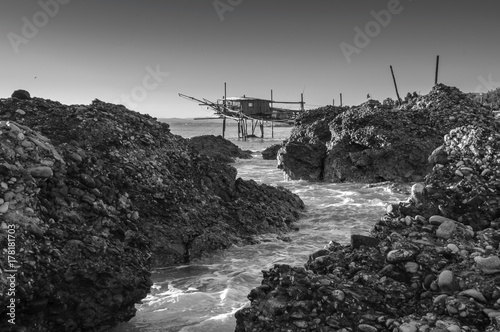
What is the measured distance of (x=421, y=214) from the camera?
4.57 meters

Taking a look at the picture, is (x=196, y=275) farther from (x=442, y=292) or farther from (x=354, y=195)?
(x=354, y=195)

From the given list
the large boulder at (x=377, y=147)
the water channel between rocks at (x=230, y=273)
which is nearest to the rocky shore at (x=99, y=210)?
the water channel between rocks at (x=230, y=273)

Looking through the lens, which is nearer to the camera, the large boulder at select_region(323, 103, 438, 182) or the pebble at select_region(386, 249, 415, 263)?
the pebble at select_region(386, 249, 415, 263)

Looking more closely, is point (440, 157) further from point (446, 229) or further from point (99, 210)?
point (99, 210)

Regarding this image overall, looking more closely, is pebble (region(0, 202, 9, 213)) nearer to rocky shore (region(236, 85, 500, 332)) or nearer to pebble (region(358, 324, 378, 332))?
rocky shore (region(236, 85, 500, 332))

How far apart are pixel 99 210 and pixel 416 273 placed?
3.85 m

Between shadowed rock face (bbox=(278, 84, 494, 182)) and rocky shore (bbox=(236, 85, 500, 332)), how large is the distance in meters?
9.52

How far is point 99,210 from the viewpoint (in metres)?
5.34

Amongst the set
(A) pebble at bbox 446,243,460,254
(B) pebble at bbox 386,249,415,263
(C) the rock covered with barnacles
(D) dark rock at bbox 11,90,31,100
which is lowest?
(C) the rock covered with barnacles

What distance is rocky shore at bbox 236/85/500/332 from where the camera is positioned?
10.5 feet

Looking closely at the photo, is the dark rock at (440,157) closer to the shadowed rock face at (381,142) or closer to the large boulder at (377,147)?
the shadowed rock face at (381,142)

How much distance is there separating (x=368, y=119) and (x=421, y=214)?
12.1 m

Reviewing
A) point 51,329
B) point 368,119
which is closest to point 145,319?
point 51,329

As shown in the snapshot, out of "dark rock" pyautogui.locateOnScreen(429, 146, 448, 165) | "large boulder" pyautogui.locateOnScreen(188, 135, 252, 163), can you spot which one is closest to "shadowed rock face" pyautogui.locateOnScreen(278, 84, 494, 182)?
"dark rock" pyautogui.locateOnScreen(429, 146, 448, 165)
